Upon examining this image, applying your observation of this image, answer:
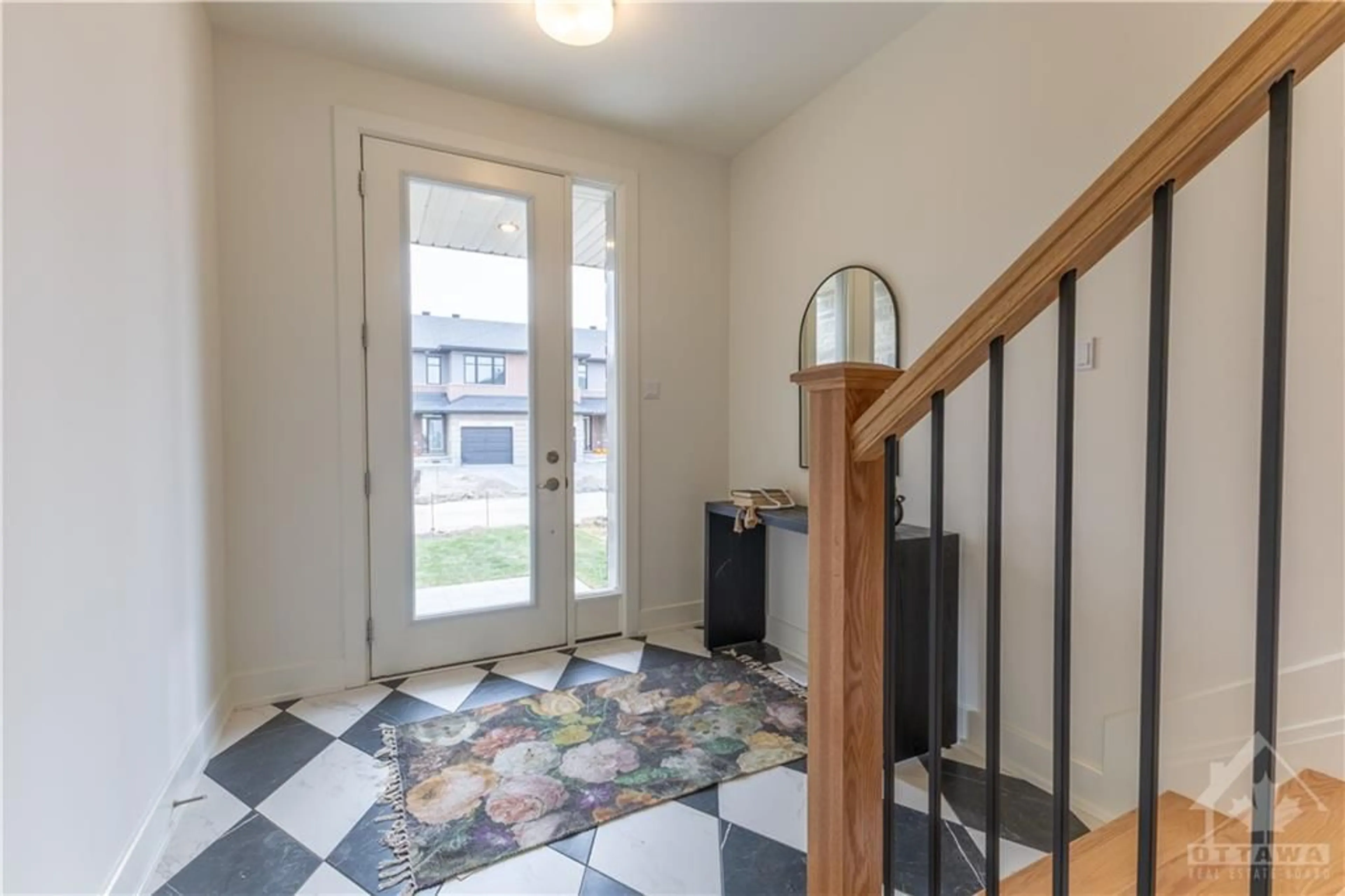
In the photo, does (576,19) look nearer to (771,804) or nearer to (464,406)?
(464,406)

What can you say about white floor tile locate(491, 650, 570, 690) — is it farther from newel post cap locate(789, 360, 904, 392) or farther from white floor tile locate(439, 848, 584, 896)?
newel post cap locate(789, 360, 904, 392)

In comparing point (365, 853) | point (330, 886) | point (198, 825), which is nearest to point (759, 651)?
point (365, 853)

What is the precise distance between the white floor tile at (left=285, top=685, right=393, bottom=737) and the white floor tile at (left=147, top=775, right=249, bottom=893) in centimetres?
39

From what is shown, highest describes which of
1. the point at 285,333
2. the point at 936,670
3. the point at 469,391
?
the point at 285,333

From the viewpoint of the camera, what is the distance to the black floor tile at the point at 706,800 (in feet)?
5.60

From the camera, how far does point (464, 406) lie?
2.72 metres

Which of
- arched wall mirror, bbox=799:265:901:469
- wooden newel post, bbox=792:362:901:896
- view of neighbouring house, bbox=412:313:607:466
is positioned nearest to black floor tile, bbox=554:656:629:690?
view of neighbouring house, bbox=412:313:607:466

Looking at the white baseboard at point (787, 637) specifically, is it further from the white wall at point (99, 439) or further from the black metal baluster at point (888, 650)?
the white wall at point (99, 439)

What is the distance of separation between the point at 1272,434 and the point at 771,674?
225 cm

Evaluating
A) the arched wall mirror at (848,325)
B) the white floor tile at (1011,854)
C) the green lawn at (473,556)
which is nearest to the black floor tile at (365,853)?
the green lawn at (473,556)

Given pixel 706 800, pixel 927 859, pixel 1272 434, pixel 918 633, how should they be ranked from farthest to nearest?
pixel 918 633
pixel 706 800
pixel 927 859
pixel 1272 434

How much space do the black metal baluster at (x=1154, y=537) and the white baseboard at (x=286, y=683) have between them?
2.68 metres

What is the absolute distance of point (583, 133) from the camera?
2.94m

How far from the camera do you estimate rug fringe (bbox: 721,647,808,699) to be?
2.49 meters
